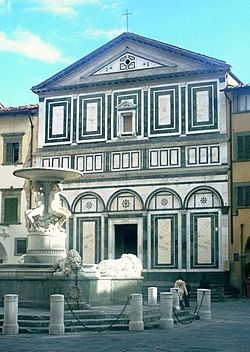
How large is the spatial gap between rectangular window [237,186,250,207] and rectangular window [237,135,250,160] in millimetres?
1609

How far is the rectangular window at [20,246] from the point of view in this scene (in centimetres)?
3981

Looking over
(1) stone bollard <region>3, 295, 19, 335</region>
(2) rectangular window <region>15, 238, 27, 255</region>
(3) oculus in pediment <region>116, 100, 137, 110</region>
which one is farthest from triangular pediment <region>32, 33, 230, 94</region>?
(1) stone bollard <region>3, 295, 19, 335</region>

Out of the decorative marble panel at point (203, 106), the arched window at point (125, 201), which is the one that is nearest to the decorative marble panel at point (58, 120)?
the arched window at point (125, 201)

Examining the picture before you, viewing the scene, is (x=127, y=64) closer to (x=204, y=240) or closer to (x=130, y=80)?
(x=130, y=80)

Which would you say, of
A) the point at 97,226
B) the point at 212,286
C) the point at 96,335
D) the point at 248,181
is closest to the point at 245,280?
the point at 212,286

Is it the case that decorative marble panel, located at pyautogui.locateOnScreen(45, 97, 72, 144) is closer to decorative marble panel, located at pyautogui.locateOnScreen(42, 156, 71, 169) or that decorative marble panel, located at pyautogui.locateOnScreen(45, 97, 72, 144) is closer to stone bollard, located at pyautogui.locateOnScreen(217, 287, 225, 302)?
decorative marble panel, located at pyautogui.locateOnScreen(42, 156, 71, 169)

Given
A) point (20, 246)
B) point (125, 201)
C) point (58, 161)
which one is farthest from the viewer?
point (58, 161)

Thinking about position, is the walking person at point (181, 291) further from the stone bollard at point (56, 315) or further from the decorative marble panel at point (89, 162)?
the decorative marble panel at point (89, 162)

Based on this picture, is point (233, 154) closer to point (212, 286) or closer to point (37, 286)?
Result: point (212, 286)

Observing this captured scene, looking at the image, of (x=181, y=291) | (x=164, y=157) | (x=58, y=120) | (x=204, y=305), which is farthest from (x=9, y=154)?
(x=204, y=305)

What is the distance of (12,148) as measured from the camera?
41406 mm

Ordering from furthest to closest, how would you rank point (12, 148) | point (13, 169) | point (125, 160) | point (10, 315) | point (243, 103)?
point (12, 148) < point (13, 169) < point (125, 160) < point (243, 103) < point (10, 315)

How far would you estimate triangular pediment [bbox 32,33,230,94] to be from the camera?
3766cm

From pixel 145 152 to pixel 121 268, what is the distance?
16.2 m
